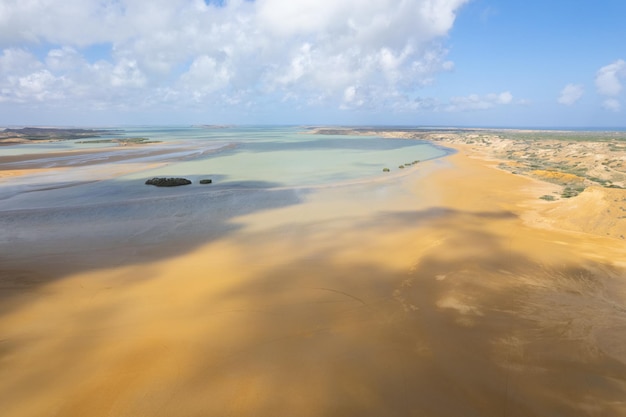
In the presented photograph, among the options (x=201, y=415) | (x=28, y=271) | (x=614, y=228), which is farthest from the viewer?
(x=614, y=228)

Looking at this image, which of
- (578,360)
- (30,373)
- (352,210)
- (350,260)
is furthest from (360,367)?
(352,210)

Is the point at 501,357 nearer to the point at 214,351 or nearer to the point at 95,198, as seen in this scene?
the point at 214,351

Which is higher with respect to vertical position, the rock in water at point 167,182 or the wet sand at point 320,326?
the rock in water at point 167,182

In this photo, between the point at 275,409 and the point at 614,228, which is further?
the point at 614,228

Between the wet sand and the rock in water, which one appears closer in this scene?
the wet sand

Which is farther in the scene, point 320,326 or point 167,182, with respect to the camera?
point 167,182

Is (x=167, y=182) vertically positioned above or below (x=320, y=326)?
above

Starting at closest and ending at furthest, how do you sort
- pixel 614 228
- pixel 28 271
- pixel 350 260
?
pixel 28 271 < pixel 350 260 < pixel 614 228

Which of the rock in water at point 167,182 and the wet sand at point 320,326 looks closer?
the wet sand at point 320,326
